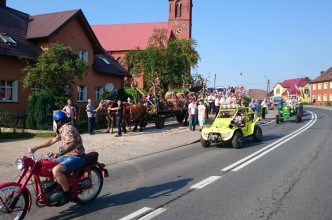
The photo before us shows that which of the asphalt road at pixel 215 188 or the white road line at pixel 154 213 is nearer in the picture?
the white road line at pixel 154 213

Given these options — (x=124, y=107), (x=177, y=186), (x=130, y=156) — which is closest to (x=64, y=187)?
(x=177, y=186)

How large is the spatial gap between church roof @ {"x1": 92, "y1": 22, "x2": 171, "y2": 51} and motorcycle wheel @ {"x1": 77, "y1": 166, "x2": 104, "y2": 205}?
194 feet

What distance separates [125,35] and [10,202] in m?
65.3

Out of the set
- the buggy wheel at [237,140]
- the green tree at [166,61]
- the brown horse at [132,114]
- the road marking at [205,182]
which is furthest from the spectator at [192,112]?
the green tree at [166,61]

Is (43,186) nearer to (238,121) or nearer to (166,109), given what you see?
(238,121)

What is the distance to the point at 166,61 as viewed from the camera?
1992 inches

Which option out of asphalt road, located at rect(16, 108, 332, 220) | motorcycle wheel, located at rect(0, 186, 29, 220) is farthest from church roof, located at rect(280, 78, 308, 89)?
motorcycle wheel, located at rect(0, 186, 29, 220)

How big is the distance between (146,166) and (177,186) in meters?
2.71

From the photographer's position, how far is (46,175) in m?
6.00

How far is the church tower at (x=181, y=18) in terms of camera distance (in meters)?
71.4

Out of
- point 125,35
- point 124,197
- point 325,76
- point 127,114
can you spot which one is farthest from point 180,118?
point 325,76

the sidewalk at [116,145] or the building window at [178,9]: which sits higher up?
the building window at [178,9]

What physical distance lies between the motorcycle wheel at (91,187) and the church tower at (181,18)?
215 feet

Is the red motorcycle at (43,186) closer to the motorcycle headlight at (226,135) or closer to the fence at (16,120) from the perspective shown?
the motorcycle headlight at (226,135)
